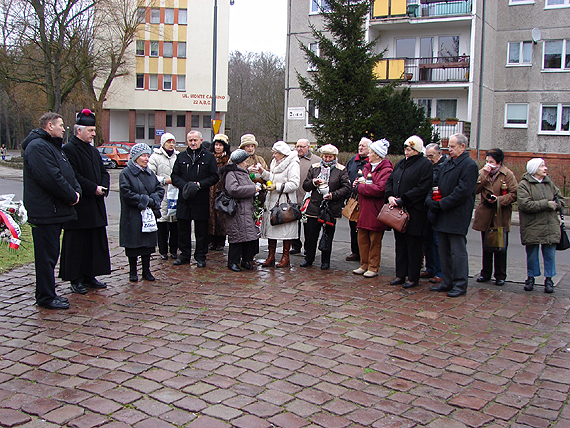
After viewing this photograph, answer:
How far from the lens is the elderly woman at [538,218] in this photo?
790 centimetres

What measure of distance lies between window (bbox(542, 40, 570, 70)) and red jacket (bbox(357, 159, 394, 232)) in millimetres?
26586

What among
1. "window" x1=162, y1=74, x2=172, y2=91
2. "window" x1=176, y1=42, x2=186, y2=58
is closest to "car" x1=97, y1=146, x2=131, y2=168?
"window" x1=162, y1=74, x2=172, y2=91

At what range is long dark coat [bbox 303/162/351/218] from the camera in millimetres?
9016

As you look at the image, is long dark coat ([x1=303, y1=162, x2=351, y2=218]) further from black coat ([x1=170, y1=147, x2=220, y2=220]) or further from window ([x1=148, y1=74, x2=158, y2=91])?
window ([x1=148, y1=74, x2=158, y2=91])

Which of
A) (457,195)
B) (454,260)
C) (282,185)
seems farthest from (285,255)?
(457,195)

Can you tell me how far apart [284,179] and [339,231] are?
18.4ft

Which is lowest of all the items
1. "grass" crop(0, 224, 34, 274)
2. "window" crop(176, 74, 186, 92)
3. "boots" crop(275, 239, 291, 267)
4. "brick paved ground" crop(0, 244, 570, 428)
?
"brick paved ground" crop(0, 244, 570, 428)

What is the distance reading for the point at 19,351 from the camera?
5.33 metres

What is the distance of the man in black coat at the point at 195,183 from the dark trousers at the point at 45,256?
2.57 meters

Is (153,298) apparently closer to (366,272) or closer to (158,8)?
(366,272)

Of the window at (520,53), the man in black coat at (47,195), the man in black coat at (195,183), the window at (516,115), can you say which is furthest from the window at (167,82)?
the man in black coat at (47,195)

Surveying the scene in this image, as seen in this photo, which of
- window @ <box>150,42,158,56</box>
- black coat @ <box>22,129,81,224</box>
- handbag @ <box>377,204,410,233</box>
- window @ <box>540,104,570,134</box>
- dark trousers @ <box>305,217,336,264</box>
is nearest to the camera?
black coat @ <box>22,129,81,224</box>

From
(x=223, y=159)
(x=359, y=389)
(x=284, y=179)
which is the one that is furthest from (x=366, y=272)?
(x=359, y=389)

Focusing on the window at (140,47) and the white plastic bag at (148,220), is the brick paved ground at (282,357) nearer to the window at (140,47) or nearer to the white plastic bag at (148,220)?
the white plastic bag at (148,220)
